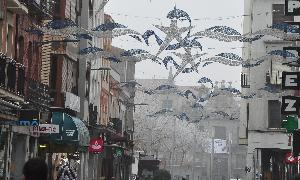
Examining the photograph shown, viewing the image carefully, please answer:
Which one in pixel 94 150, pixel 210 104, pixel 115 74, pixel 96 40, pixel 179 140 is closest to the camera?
pixel 94 150

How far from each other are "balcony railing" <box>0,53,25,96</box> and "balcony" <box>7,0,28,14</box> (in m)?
2.34

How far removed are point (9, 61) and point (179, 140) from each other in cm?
10849

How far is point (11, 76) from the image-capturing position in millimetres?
23562

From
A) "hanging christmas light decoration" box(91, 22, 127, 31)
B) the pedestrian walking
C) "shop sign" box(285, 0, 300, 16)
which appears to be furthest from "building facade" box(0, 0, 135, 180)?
the pedestrian walking

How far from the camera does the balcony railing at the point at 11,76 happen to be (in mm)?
22391

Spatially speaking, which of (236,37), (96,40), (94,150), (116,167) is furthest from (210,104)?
(236,37)

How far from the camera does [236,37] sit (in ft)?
86.6

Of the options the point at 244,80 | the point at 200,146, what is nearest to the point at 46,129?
the point at 244,80

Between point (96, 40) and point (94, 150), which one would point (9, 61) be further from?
point (96, 40)

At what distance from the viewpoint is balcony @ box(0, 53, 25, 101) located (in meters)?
22.2

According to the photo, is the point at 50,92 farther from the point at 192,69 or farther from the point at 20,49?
the point at 192,69

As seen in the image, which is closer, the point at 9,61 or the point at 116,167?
the point at 9,61

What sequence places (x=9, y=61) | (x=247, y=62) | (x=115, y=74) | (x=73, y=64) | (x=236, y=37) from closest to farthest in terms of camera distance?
(x=9, y=61) → (x=236, y=37) → (x=247, y=62) → (x=73, y=64) → (x=115, y=74)

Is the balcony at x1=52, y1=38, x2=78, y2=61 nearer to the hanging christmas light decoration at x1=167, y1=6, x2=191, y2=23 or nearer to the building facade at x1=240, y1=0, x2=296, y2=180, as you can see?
the hanging christmas light decoration at x1=167, y1=6, x2=191, y2=23
